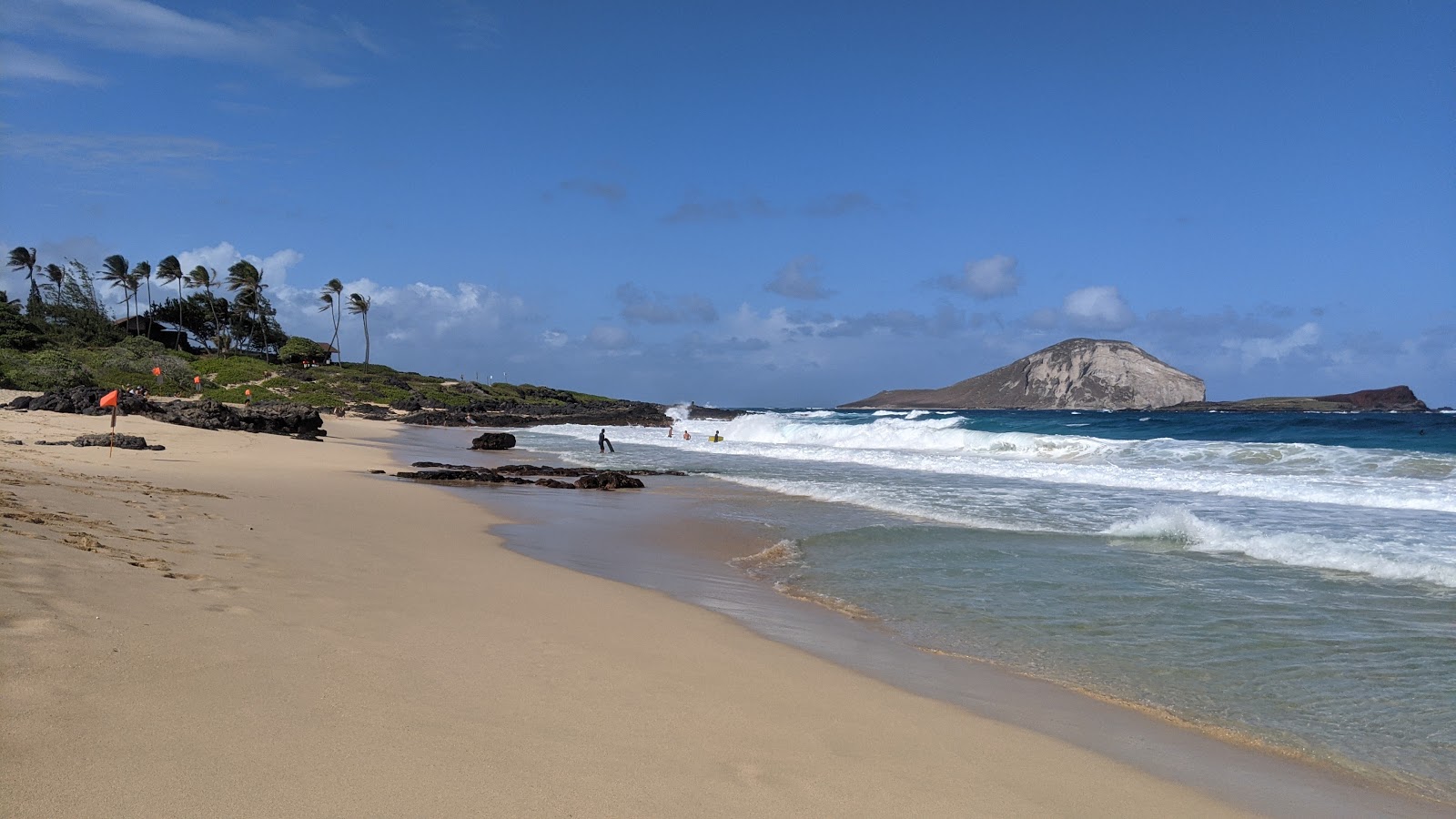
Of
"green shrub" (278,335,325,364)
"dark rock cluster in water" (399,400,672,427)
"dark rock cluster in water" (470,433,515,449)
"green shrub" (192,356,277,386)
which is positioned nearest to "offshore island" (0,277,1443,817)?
"dark rock cluster in water" (470,433,515,449)

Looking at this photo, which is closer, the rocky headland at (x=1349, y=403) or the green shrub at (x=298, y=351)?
the green shrub at (x=298, y=351)

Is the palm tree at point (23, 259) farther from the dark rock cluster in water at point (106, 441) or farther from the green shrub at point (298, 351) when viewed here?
the dark rock cluster in water at point (106, 441)

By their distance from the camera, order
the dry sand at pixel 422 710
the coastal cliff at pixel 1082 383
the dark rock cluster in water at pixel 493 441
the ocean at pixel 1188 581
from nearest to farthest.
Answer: the dry sand at pixel 422 710 → the ocean at pixel 1188 581 → the dark rock cluster in water at pixel 493 441 → the coastal cliff at pixel 1082 383

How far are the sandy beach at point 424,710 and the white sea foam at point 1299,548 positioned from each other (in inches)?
294

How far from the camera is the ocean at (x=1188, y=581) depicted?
5.16 meters

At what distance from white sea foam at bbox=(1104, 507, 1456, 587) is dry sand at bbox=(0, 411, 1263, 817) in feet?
24.6

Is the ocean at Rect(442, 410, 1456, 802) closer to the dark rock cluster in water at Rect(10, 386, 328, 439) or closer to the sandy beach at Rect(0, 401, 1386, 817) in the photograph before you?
the sandy beach at Rect(0, 401, 1386, 817)

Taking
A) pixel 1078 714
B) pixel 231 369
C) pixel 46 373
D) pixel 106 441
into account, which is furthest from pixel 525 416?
pixel 1078 714

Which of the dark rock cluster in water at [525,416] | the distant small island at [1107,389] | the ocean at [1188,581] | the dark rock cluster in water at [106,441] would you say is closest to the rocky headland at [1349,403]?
the distant small island at [1107,389]

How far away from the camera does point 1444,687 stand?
5457 millimetres

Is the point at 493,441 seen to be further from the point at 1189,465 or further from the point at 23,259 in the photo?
the point at 23,259

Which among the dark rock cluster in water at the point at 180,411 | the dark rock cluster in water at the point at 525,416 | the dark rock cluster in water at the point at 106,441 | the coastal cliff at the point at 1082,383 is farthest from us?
the coastal cliff at the point at 1082,383

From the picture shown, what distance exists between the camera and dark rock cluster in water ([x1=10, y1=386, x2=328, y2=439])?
23.4 meters

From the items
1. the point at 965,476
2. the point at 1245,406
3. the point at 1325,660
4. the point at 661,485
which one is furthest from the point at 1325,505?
the point at 1245,406
